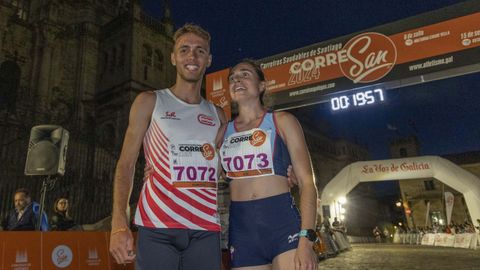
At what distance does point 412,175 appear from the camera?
1931cm

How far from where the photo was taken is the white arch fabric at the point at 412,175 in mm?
17766

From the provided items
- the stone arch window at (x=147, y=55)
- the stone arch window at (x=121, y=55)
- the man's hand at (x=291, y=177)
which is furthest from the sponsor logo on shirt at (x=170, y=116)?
the stone arch window at (x=121, y=55)

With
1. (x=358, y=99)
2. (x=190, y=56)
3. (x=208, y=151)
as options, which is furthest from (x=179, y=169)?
(x=358, y=99)

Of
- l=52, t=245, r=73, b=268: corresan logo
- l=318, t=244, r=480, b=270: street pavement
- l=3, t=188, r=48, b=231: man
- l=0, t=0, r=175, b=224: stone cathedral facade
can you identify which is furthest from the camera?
l=0, t=0, r=175, b=224: stone cathedral facade

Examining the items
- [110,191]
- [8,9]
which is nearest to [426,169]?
[110,191]

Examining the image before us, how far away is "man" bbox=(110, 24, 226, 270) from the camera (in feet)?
7.56

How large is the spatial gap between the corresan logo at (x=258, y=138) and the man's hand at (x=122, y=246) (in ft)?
3.84

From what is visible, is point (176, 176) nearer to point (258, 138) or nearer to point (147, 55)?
point (258, 138)

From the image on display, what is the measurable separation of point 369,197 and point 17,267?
62067 millimetres

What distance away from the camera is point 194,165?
255cm

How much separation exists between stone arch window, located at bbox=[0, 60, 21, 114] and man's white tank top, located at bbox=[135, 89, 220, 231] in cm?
2345

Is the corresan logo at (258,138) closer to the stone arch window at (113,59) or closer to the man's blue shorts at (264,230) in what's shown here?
the man's blue shorts at (264,230)

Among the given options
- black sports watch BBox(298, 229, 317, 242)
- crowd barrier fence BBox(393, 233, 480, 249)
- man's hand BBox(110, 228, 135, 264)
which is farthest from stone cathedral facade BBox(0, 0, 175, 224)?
crowd barrier fence BBox(393, 233, 480, 249)

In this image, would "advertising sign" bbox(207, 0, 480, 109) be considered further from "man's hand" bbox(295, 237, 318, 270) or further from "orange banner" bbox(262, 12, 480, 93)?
"man's hand" bbox(295, 237, 318, 270)
